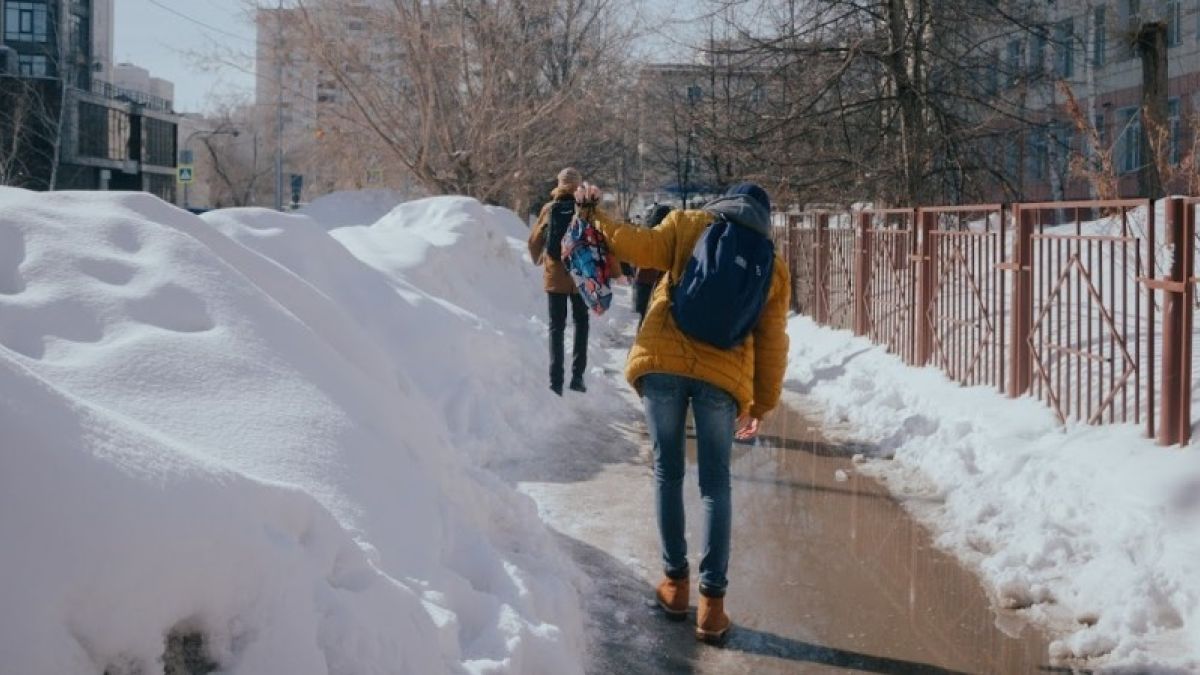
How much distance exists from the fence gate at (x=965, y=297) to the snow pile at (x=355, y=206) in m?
19.8

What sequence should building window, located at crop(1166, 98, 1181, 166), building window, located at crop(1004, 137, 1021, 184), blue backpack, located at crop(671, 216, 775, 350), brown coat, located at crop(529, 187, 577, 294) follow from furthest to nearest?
1. building window, located at crop(1166, 98, 1181, 166)
2. building window, located at crop(1004, 137, 1021, 184)
3. brown coat, located at crop(529, 187, 577, 294)
4. blue backpack, located at crop(671, 216, 775, 350)

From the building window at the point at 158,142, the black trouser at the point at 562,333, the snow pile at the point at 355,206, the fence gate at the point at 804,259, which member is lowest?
the black trouser at the point at 562,333

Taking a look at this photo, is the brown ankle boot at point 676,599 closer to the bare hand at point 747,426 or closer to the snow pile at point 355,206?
the bare hand at point 747,426

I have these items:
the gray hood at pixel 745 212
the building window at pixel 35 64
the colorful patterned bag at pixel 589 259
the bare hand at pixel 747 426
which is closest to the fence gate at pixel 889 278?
the colorful patterned bag at pixel 589 259

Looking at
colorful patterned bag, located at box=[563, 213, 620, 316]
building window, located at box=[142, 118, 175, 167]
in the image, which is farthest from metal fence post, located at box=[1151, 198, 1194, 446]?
building window, located at box=[142, 118, 175, 167]

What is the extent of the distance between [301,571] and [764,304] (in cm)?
238

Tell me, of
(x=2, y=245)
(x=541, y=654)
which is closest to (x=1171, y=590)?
(x=541, y=654)

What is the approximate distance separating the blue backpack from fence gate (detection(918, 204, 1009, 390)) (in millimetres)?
5084

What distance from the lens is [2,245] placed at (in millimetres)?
4508

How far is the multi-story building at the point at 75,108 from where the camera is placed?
57.1m

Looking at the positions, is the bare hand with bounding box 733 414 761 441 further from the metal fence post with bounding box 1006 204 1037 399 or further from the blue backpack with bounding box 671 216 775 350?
the metal fence post with bounding box 1006 204 1037 399

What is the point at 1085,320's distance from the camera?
8727mm

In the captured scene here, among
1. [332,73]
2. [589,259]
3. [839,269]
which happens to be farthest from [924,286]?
[332,73]

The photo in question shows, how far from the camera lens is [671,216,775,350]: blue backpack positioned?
493 centimetres
